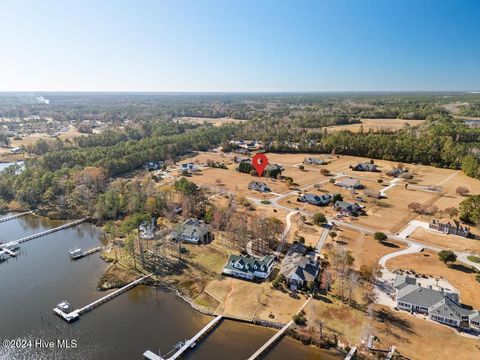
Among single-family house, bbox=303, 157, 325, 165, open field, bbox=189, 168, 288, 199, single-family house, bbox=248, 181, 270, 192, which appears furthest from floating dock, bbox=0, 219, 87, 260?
single-family house, bbox=303, 157, 325, 165

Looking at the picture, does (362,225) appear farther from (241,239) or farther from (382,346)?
(382,346)

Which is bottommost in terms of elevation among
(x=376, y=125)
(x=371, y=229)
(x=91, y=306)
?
(x=91, y=306)

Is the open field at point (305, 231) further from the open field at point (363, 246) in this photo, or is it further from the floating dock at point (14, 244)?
the floating dock at point (14, 244)

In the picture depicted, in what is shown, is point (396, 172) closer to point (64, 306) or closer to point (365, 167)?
point (365, 167)

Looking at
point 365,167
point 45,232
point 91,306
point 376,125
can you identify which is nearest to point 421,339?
point 91,306

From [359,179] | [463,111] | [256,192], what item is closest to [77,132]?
[256,192]

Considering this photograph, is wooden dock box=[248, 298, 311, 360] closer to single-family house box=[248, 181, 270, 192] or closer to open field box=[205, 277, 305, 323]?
open field box=[205, 277, 305, 323]
